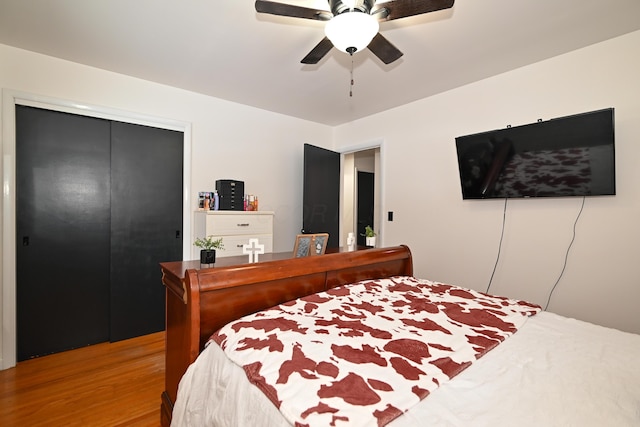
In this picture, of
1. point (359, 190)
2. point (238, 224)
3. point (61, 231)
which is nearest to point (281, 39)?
point (238, 224)

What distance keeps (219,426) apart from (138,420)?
1.08 m

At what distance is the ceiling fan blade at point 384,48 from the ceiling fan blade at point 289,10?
0.34 m

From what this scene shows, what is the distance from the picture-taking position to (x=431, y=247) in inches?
125

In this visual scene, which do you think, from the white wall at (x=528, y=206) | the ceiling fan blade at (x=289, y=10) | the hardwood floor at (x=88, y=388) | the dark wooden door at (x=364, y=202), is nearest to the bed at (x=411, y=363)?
the hardwood floor at (x=88, y=388)

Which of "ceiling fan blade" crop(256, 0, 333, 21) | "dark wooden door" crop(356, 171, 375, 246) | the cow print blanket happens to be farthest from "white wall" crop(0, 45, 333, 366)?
the cow print blanket

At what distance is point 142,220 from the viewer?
2900 millimetres

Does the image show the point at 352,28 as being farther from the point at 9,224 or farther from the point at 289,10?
the point at 9,224

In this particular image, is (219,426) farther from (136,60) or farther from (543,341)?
(136,60)

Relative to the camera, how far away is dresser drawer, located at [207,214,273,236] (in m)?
2.89

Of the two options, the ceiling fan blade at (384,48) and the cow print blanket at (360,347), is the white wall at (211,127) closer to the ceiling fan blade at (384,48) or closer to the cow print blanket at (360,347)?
Answer: the ceiling fan blade at (384,48)

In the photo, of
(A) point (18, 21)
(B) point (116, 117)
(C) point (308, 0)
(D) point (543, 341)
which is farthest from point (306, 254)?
(A) point (18, 21)

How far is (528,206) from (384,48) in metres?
1.85

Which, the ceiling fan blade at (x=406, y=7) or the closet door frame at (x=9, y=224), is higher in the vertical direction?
the ceiling fan blade at (x=406, y=7)

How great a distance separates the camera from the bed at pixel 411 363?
0.80 meters
